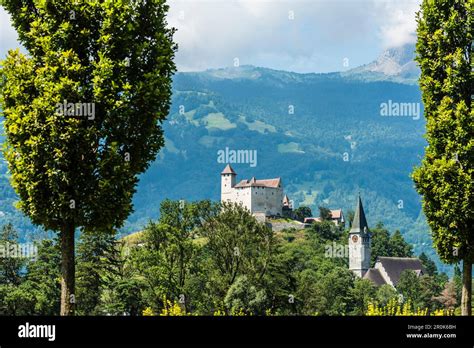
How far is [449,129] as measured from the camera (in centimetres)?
2695

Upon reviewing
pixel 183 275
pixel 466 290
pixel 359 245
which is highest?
pixel 359 245

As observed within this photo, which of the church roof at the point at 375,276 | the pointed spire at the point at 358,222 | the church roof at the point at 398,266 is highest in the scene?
the pointed spire at the point at 358,222

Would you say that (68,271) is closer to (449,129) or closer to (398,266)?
(449,129)

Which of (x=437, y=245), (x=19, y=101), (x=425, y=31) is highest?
(x=425, y=31)

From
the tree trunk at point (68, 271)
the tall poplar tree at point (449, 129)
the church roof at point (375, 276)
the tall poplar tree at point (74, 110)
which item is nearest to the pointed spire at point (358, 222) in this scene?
the church roof at point (375, 276)

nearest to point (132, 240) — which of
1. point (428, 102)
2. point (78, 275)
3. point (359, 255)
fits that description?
point (359, 255)

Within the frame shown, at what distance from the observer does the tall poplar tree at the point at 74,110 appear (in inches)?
848

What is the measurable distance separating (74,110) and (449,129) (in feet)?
46.1

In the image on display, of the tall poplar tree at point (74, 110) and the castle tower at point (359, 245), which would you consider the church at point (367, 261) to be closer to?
the castle tower at point (359, 245)

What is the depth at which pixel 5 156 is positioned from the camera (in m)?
22.4

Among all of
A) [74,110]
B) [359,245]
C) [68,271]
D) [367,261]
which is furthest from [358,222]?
[74,110]
